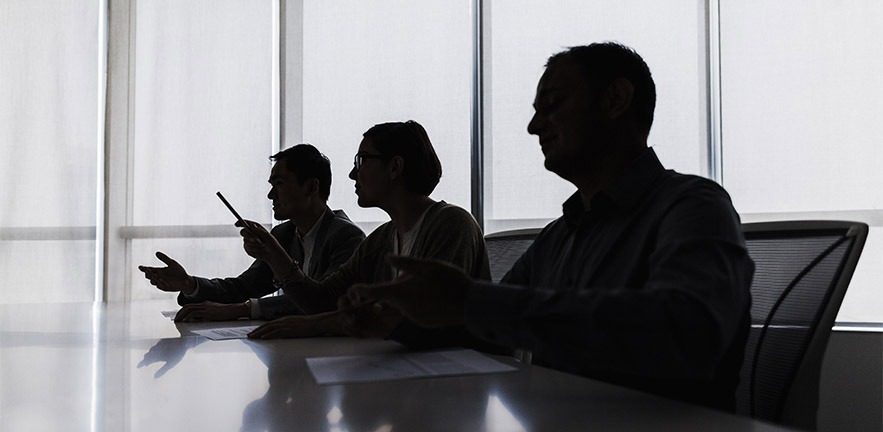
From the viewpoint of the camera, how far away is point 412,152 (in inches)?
88.8

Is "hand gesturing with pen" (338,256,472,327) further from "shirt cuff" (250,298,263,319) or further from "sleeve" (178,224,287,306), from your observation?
"sleeve" (178,224,287,306)

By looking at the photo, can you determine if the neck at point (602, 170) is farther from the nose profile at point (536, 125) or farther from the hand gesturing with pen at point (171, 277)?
the hand gesturing with pen at point (171, 277)

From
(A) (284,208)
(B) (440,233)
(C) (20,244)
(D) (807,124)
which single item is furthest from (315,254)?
(C) (20,244)

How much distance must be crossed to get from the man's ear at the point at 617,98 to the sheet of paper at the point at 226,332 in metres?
0.98

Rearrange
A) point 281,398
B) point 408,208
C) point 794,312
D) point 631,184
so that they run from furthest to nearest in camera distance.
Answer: point 408,208, point 631,184, point 794,312, point 281,398

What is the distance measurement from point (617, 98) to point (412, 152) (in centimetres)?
95

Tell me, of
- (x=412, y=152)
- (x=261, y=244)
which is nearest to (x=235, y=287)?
(x=261, y=244)

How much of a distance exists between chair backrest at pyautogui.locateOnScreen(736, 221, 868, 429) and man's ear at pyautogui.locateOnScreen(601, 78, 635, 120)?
1.08 feet

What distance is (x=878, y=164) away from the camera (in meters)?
3.18

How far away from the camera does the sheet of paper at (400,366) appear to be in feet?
3.82

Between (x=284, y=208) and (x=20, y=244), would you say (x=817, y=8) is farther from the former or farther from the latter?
(x=20, y=244)

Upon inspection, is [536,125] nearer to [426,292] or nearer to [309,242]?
[426,292]

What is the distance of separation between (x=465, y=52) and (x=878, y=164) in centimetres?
199

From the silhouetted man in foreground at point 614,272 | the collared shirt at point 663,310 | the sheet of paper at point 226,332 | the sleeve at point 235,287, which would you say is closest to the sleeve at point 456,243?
the silhouetted man in foreground at point 614,272
